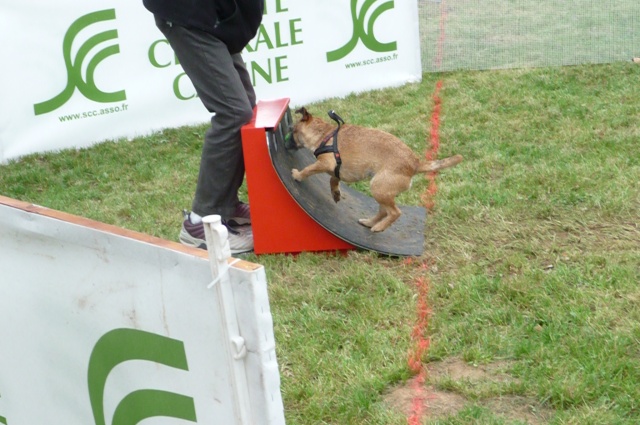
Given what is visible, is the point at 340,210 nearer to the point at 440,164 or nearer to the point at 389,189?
the point at 389,189

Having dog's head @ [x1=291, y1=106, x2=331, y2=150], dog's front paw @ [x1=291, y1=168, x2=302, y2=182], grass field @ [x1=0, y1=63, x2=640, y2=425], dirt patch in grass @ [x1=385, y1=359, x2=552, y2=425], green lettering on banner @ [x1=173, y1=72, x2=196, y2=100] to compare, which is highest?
dog's head @ [x1=291, y1=106, x2=331, y2=150]

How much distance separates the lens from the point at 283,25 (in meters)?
7.79

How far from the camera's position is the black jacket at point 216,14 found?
14.3 feet

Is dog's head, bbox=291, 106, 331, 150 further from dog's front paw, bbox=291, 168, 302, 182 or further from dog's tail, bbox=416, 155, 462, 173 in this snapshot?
dog's tail, bbox=416, 155, 462, 173

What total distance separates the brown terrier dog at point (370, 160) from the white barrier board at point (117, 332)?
2463 millimetres

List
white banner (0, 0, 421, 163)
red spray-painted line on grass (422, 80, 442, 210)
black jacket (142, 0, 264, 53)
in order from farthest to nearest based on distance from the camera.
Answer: white banner (0, 0, 421, 163), red spray-painted line on grass (422, 80, 442, 210), black jacket (142, 0, 264, 53)

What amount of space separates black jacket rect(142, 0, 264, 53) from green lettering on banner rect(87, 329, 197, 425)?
2560 millimetres

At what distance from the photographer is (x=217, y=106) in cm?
461

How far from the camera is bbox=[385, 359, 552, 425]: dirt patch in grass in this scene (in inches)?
126

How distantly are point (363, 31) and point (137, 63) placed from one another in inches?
86.8

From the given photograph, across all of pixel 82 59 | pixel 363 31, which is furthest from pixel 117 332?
pixel 363 31

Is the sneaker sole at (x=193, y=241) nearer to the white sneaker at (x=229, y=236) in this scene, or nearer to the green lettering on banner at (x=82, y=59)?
the white sneaker at (x=229, y=236)

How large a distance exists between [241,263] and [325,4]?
6475mm

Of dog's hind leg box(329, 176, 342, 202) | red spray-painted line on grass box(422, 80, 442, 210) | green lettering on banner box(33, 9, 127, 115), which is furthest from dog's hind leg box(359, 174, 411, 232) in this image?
green lettering on banner box(33, 9, 127, 115)
